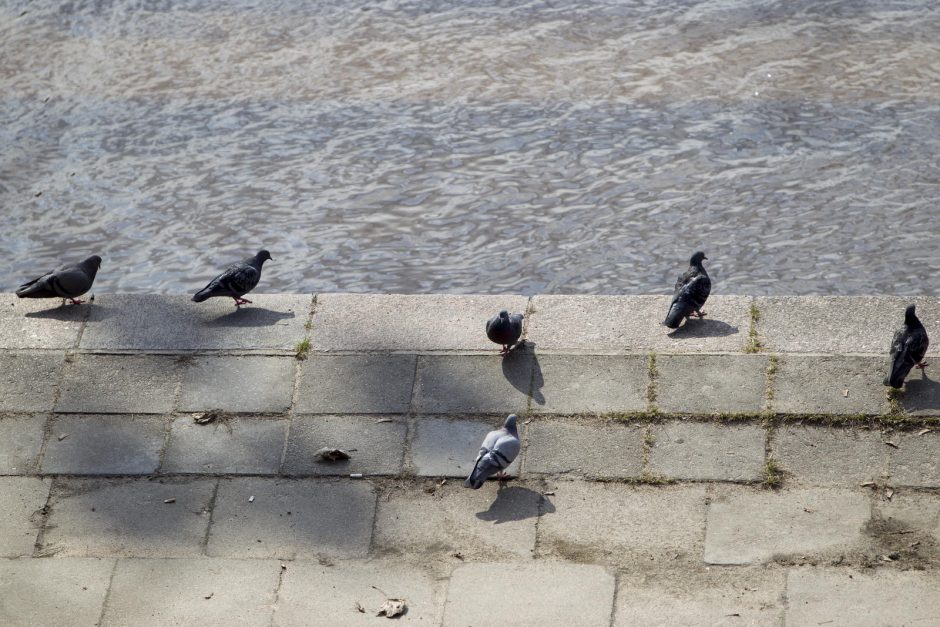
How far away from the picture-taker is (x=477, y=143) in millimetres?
9469

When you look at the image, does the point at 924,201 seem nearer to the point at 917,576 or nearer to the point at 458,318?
the point at 458,318

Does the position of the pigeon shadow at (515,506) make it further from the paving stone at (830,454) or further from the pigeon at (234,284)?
the pigeon at (234,284)

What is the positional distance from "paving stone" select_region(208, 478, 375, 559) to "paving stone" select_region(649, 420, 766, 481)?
4.46 feet

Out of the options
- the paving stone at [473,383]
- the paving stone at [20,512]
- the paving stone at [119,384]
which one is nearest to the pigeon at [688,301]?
the paving stone at [473,383]

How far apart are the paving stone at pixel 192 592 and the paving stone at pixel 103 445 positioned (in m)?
0.68

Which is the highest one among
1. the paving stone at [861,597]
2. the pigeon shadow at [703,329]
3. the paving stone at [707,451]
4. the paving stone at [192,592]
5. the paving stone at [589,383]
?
the paving stone at [192,592]

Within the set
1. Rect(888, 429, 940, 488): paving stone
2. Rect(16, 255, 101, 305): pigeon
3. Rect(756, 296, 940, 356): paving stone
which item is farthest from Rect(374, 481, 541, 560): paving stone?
Rect(16, 255, 101, 305): pigeon

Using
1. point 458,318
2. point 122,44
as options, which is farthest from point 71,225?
point 458,318

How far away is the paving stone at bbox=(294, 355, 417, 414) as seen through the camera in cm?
548

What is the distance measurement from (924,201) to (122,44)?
8.06 meters

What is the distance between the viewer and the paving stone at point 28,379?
564cm

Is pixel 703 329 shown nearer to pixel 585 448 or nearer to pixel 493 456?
pixel 585 448

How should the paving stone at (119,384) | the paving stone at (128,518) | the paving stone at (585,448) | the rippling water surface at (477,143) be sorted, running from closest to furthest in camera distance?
the paving stone at (128,518) → the paving stone at (585,448) → the paving stone at (119,384) → the rippling water surface at (477,143)

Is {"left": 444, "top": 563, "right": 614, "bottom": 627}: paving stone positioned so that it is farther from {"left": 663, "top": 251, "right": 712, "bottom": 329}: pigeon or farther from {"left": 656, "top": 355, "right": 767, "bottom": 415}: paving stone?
{"left": 663, "top": 251, "right": 712, "bottom": 329}: pigeon
